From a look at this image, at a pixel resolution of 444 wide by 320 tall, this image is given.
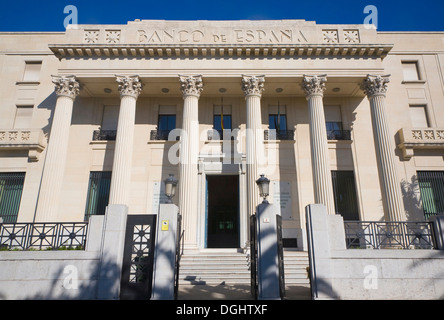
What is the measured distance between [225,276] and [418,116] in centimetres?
1747

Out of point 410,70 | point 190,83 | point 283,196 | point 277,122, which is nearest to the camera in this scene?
point 190,83

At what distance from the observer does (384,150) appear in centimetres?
1717

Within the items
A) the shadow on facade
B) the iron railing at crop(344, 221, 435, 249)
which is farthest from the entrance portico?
the shadow on facade

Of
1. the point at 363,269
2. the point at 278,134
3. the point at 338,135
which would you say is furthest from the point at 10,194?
the point at 338,135

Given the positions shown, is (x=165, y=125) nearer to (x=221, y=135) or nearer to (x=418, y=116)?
(x=221, y=135)

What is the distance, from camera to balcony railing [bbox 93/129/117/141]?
20.3 m

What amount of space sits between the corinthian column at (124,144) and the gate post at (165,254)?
8.52 meters

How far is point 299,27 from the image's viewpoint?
62.7 feet

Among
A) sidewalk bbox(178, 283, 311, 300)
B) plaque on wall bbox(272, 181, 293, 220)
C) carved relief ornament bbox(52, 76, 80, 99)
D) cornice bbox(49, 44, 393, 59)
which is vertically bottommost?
sidewalk bbox(178, 283, 311, 300)

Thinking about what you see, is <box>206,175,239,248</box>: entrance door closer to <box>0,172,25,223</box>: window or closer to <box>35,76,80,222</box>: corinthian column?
<box>35,76,80,222</box>: corinthian column

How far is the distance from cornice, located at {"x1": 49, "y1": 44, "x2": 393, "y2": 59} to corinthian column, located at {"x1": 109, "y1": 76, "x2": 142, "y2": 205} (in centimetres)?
174

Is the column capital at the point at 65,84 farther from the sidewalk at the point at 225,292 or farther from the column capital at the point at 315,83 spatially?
the column capital at the point at 315,83

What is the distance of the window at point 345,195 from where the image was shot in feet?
62.2
